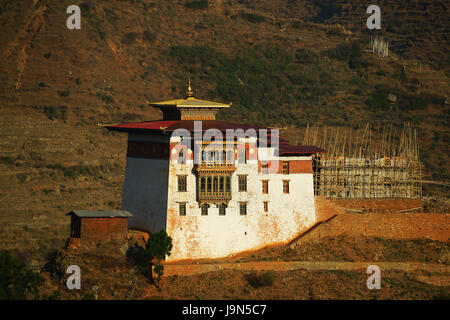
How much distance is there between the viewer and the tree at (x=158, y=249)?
5750cm

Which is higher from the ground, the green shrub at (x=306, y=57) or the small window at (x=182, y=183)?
the green shrub at (x=306, y=57)

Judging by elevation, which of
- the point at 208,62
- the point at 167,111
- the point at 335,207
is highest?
the point at 208,62

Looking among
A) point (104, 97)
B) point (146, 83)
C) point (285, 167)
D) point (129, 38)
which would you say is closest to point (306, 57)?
point (129, 38)

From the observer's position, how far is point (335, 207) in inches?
2562

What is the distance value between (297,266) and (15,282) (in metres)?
13.9

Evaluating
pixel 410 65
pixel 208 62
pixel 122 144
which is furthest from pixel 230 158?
pixel 410 65

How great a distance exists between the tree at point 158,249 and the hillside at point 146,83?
16485 mm

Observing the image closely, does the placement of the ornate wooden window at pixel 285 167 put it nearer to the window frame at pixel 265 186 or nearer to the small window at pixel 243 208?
the window frame at pixel 265 186

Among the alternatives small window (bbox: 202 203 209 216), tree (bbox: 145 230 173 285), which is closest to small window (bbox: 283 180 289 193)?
small window (bbox: 202 203 209 216)

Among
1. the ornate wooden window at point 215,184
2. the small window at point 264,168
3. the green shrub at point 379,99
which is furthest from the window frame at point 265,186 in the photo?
the green shrub at point 379,99

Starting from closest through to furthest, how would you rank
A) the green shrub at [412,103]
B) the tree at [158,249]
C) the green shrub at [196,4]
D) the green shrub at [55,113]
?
the tree at [158,249] < the green shrub at [55,113] < the green shrub at [412,103] < the green shrub at [196,4]
